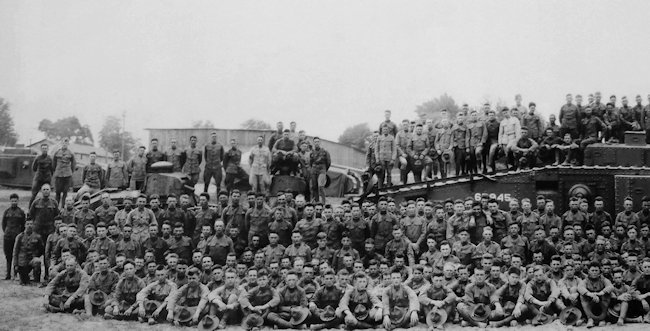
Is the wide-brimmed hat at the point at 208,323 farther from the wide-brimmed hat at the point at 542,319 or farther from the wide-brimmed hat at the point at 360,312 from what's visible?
the wide-brimmed hat at the point at 542,319

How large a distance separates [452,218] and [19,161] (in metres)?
17.3

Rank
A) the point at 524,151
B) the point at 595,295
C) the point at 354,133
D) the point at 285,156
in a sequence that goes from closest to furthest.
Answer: the point at 595,295 < the point at 524,151 < the point at 285,156 < the point at 354,133

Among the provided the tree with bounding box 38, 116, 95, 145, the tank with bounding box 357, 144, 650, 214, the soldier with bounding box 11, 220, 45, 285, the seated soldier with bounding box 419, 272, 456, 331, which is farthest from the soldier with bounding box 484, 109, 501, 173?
the tree with bounding box 38, 116, 95, 145

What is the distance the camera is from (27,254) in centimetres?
1128

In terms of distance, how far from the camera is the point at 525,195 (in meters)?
12.9

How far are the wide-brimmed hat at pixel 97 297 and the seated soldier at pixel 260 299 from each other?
7.00 ft

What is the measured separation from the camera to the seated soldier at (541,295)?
901cm

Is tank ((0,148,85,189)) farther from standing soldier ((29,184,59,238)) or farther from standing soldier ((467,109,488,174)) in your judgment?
standing soldier ((467,109,488,174))

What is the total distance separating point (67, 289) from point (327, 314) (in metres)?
4.01

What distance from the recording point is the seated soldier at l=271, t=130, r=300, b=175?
13969 mm

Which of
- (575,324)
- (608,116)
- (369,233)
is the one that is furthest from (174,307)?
(608,116)

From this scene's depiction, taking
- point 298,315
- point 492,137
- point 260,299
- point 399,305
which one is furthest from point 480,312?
point 492,137

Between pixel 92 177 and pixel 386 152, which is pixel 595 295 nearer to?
pixel 386 152

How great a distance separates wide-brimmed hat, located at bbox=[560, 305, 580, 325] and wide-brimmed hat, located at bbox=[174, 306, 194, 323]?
17.2 ft
